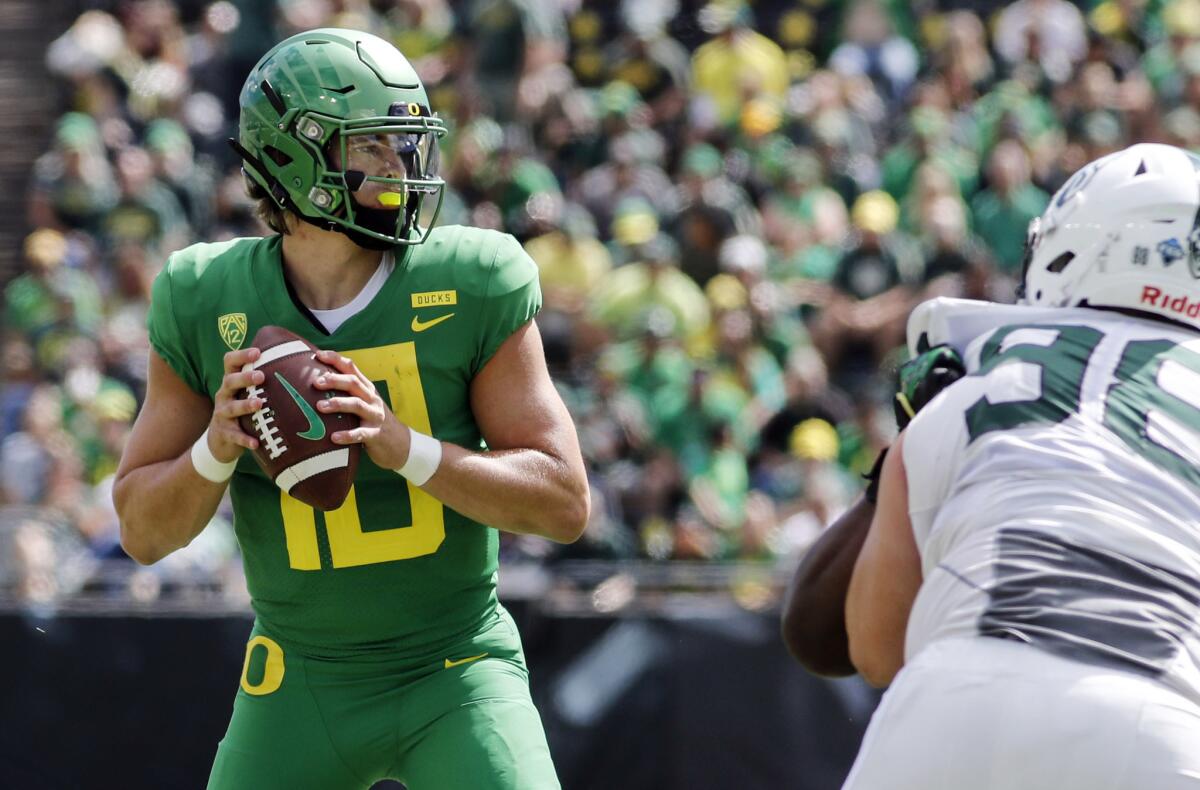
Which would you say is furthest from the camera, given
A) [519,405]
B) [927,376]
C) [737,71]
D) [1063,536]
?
[737,71]

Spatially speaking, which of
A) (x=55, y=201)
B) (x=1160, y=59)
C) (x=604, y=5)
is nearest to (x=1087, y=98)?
(x=1160, y=59)

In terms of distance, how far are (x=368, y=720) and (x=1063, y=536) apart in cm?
141

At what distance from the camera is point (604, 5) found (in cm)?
1113

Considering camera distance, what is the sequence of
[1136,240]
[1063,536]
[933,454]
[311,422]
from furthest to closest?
[311,422] → [1136,240] → [933,454] → [1063,536]

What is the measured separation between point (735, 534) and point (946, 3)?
452cm

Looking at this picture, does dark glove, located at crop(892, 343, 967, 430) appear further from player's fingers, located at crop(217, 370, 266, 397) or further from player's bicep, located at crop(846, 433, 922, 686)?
player's fingers, located at crop(217, 370, 266, 397)

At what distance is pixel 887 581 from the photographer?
2.94m

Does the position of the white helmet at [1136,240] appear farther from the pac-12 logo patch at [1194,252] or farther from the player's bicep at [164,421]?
the player's bicep at [164,421]

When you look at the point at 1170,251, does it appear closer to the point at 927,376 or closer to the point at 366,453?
the point at 927,376

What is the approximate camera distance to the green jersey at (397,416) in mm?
3496

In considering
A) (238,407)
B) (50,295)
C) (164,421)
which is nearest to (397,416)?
(238,407)

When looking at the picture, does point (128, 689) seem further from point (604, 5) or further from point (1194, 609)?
point (604, 5)

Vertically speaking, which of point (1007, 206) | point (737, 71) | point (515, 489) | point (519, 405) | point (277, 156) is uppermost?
point (277, 156)

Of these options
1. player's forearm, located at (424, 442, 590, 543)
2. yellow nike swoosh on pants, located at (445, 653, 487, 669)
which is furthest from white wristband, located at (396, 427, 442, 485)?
yellow nike swoosh on pants, located at (445, 653, 487, 669)
